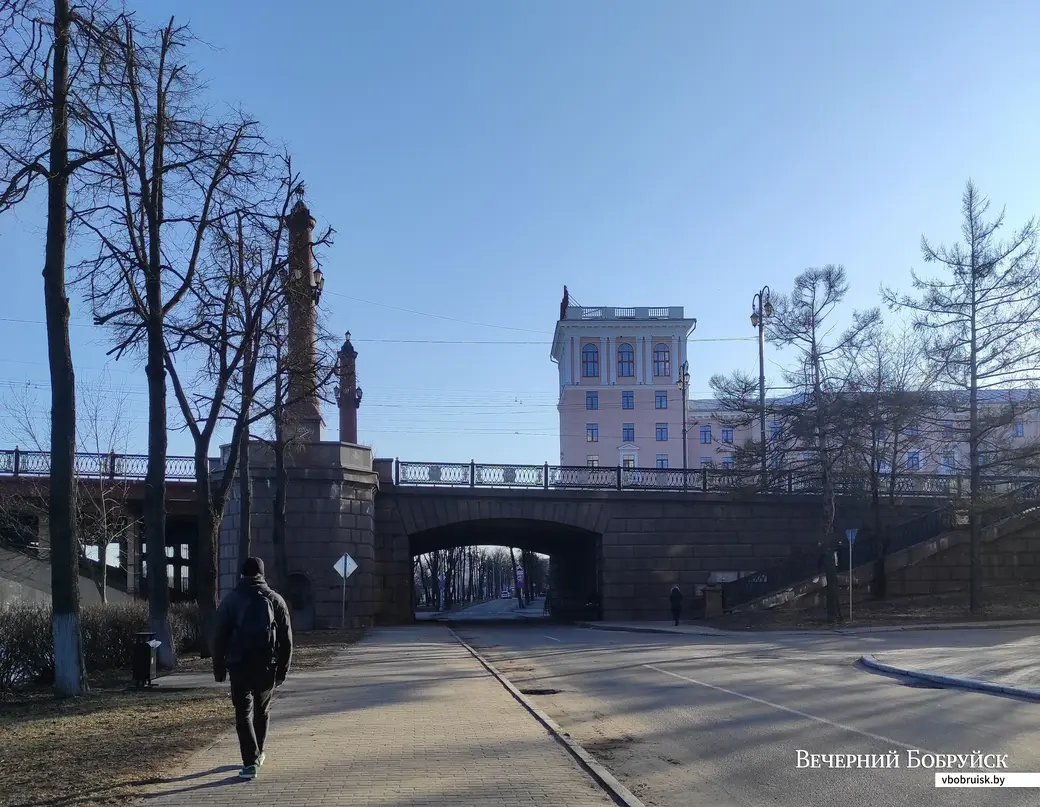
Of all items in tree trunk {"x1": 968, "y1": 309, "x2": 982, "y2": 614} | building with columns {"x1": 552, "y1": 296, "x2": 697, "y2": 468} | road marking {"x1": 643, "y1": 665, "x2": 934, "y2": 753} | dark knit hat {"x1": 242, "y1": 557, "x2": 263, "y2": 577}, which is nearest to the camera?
dark knit hat {"x1": 242, "y1": 557, "x2": 263, "y2": 577}

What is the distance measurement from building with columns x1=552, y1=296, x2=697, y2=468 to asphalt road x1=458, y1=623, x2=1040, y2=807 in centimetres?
6945

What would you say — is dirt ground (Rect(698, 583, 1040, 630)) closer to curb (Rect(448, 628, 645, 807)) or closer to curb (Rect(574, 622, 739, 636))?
curb (Rect(574, 622, 739, 636))

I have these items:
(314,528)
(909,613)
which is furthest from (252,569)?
(909,613)

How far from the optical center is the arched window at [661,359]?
91.1m

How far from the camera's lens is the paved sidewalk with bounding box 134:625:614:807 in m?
7.13

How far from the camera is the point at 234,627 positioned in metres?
7.96

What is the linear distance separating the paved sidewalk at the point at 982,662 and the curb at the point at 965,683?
19 cm

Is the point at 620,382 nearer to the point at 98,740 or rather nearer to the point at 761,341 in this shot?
the point at 761,341

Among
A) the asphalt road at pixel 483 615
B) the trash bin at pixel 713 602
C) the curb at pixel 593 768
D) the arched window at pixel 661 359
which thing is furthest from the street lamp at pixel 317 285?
the arched window at pixel 661 359

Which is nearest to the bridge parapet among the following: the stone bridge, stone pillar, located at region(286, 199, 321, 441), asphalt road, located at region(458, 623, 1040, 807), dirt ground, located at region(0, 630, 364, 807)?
the stone bridge

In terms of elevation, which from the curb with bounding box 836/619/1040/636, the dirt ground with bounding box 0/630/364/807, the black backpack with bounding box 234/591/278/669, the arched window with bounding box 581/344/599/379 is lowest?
the curb with bounding box 836/619/1040/636

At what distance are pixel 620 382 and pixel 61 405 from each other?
258 feet

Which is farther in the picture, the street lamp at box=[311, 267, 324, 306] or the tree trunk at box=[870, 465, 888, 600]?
the tree trunk at box=[870, 465, 888, 600]

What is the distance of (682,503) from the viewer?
42750 mm
